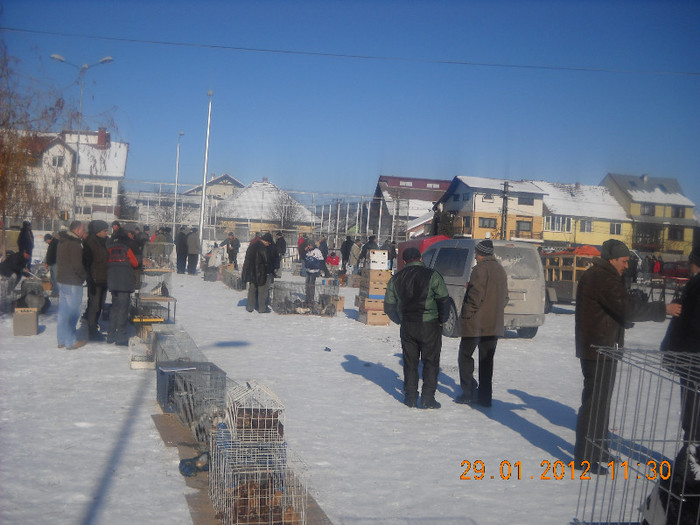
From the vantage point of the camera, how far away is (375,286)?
15.2 metres

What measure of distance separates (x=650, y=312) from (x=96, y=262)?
849 centimetres

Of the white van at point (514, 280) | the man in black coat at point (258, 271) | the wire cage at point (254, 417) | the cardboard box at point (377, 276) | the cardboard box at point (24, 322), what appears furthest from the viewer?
the man in black coat at point (258, 271)

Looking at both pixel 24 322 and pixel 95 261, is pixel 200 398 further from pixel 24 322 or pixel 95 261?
pixel 24 322

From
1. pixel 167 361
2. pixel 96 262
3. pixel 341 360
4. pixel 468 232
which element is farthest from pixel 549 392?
pixel 468 232

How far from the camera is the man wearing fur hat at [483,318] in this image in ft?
26.2

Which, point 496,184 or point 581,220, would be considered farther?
point 581,220

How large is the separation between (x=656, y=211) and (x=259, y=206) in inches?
1289

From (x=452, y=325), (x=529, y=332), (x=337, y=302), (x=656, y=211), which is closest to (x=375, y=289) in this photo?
(x=337, y=302)

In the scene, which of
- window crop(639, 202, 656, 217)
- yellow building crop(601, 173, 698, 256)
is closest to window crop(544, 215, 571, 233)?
yellow building crop(601, 173, 698, 256)

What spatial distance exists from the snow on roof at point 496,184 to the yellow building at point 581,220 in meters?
1.78

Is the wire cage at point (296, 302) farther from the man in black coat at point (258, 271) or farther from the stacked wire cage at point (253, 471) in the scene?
the stacked wire cage at point (253, 471)

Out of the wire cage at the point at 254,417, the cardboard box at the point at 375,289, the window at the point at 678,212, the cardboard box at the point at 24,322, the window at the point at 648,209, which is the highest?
the window at the point at 648,209

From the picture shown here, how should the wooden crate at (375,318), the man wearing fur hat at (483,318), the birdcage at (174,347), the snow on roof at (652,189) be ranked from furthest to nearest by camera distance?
the snow on roof at (652,189)
the wooden crate at (375,318)
the birdcage at (174,347)
the man wearing fur hat at (483,318)

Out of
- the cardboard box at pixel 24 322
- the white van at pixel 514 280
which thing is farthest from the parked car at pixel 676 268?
the cardboard box at pixel 24 322
